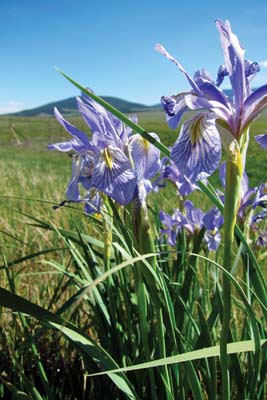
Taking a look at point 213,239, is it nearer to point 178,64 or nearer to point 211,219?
point 211,219

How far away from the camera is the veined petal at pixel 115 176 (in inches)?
45.1

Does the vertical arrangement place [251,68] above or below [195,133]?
above

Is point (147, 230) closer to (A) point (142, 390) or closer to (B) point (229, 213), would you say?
(B) point (229, 213)

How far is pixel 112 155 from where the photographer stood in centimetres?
123

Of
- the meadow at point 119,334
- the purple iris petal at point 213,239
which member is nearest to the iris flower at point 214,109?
the meadow at point 119,334

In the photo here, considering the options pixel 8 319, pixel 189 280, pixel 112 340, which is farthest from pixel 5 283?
pixel 189 280

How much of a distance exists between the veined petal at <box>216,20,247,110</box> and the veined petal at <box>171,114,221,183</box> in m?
0.08

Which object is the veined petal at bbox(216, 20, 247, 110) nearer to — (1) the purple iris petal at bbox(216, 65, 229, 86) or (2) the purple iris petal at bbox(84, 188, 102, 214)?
(1) the purple iris petal at bbox(216, 65, 229, 86)

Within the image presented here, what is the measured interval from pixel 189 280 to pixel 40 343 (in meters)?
0.89

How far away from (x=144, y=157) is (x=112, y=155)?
0.35 ft

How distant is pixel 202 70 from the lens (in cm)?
114

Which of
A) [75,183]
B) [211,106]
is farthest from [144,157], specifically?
[211,106]

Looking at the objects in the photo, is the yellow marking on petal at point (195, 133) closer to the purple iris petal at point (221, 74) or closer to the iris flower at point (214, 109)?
the iris flower at point (214, 109)

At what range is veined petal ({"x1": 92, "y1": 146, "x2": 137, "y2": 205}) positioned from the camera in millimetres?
1145
